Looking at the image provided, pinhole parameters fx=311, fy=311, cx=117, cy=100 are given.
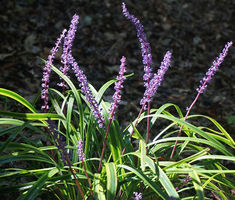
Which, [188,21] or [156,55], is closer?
[156,55]

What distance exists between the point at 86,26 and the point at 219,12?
10.9 ft

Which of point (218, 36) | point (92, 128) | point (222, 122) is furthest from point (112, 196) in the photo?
point (218, 36)

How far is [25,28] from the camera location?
561 centimetres

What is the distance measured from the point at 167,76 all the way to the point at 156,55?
0.64 metres

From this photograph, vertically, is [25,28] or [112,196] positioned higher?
[25,28]

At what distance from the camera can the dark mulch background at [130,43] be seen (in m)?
4.51

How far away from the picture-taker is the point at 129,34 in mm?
6234

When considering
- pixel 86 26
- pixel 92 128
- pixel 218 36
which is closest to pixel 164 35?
pixel 218 36

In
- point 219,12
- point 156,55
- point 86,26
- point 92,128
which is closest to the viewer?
point 92,128

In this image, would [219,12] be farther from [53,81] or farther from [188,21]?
[53,81]

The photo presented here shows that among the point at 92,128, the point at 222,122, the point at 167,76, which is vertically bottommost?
the point at 222,122

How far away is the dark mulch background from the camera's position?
14.8ft

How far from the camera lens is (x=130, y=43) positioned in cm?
599

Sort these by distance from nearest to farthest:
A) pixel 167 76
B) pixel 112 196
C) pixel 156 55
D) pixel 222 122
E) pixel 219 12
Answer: pixel 112 196 < pixel 222 122 < pixel 167 76 < pixel 156 55 < pixel 219 12
